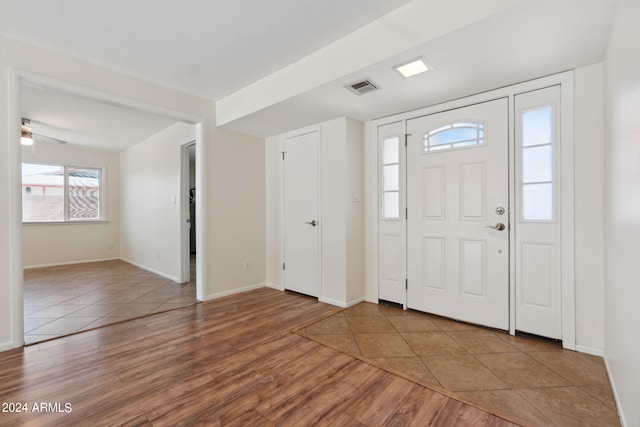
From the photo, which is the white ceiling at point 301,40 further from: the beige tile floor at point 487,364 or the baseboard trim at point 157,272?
the baseboard trim at point 157,272

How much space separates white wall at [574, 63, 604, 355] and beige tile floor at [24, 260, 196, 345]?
3.86 meters

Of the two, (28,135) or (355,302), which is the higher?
(28,135)

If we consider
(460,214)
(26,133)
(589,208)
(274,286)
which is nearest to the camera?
(589,208)

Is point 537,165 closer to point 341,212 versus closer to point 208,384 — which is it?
point 341,212

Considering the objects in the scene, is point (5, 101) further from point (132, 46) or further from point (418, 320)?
point (418, 320)

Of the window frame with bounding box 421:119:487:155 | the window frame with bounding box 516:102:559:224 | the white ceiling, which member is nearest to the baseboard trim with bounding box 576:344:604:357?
the window frame with bounding box 516:102:559:224

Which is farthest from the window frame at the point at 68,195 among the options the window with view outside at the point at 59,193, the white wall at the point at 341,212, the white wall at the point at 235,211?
the white wall at the point at 341,212

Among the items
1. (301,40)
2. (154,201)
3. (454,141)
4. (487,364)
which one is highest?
(301,40)

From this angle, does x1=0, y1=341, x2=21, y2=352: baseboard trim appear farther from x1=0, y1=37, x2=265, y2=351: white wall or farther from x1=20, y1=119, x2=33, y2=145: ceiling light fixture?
x1=20, y1=119, x2=33, y2=145: ceiling light fixture

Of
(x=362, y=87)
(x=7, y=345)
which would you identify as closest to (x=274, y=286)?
(x=7, y=345)

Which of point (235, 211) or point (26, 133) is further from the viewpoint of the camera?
point (26, 133)

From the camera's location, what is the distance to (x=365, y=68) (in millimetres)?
2158

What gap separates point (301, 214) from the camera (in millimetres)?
3764

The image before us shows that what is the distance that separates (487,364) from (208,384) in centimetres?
192
